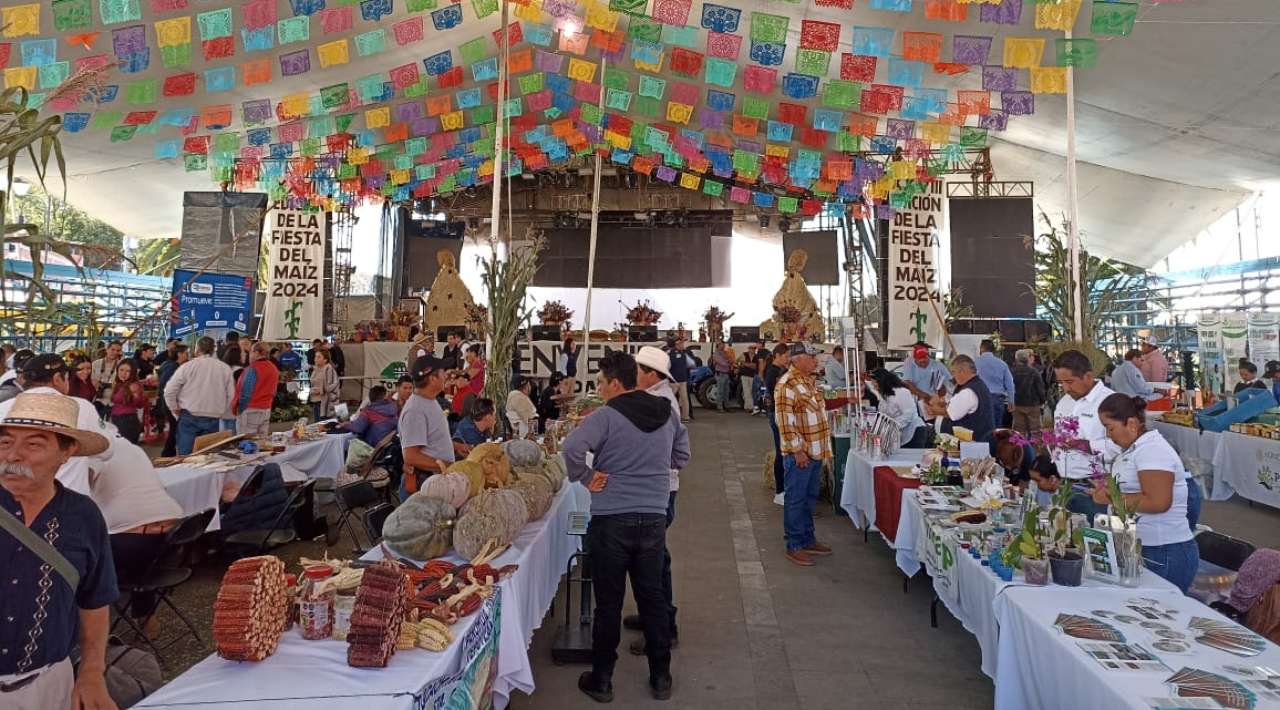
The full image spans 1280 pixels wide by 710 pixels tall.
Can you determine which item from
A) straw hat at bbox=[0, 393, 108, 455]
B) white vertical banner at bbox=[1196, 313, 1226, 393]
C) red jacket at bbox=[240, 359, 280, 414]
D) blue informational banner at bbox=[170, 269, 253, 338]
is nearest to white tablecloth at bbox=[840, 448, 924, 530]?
straw hat at bbox=[0, 393, 108, 455]

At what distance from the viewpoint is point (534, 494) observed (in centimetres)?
385

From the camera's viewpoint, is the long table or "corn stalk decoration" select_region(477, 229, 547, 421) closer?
the long table

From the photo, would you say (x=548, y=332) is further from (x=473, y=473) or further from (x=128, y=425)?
(x=473, y=473)

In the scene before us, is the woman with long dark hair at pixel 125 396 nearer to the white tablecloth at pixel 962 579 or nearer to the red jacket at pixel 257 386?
the red jacket at pixel 257 386

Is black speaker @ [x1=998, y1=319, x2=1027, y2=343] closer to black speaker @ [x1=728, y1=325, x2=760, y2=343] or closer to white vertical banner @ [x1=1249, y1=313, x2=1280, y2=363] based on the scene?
white vertical banner @ [x1=1249, y1=313, x2=1280, y2=363]

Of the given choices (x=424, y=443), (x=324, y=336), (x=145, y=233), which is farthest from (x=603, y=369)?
(x=145, y=233)

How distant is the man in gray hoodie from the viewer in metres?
3.34

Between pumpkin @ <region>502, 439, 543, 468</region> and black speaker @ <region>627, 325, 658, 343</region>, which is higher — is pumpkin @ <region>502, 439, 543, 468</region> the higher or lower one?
the lower one

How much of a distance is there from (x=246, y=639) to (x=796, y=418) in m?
4.07

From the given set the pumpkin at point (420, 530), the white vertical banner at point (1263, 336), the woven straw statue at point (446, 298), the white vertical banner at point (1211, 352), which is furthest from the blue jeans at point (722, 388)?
the pumpkin at point (420, 530)

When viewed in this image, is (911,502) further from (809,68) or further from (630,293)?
(630,293)

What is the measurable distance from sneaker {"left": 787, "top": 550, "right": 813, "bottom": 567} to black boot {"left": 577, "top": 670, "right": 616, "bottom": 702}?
2328 millimetres

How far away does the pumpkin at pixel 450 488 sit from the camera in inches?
131

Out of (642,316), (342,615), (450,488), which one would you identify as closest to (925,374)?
(450,488)
